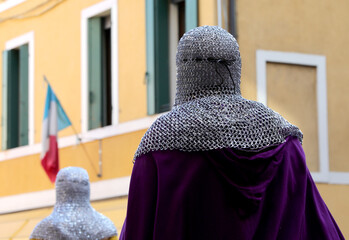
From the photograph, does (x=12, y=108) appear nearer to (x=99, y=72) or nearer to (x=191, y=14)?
(x=99, y=72)

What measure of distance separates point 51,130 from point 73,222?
867 cm

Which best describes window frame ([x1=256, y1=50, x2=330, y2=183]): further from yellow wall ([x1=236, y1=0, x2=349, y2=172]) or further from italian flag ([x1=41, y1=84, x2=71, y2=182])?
italian flag ([x1=41, y1=84, x2=71, y2=182])

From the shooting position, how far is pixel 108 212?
15258mm

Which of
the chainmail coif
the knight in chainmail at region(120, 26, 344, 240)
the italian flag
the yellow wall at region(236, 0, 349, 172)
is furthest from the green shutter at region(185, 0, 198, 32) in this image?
the knight in chainmail at region(120, 26, 344, 240)

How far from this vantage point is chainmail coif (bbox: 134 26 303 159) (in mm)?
3746

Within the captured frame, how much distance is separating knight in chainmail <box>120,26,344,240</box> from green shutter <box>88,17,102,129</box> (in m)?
12.7

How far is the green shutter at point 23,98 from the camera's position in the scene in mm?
18672

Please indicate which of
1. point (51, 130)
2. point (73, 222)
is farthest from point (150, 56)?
point (73, 222)

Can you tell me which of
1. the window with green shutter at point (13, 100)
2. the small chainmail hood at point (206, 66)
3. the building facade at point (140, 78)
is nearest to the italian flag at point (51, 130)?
the building facade at point (140, 78)

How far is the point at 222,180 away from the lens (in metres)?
3.70

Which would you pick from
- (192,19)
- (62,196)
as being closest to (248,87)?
(192,19)

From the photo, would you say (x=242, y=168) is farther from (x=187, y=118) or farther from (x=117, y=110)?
(x=117, y=110)

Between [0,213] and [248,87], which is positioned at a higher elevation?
[248,87]

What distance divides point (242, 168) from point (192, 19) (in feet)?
35.4
